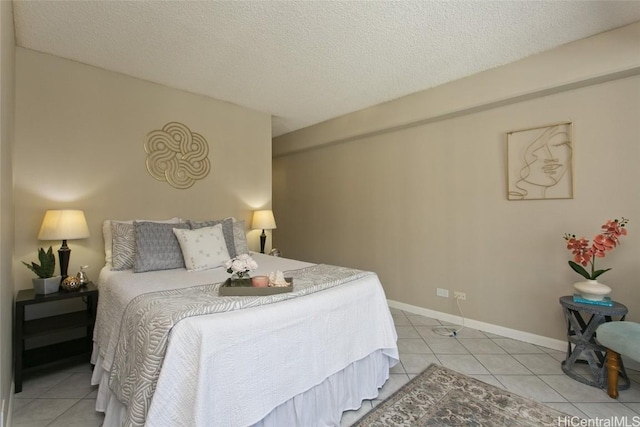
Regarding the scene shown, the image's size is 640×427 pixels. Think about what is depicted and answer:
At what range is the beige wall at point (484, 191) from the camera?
240 cm

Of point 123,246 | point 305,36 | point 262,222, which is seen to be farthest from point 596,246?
point 123,246

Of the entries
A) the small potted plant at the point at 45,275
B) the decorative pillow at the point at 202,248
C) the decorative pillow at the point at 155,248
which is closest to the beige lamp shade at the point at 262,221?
the decorative pillow at the point at 202,248

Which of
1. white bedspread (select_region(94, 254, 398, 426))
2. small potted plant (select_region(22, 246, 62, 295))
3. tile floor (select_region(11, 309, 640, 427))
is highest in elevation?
small potted plant (select_region(22, 246, 62, 295))

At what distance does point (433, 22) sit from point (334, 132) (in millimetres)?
2272

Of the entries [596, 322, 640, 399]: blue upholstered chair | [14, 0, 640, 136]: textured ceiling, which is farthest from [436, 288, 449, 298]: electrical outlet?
[14, 0, 640, 136]: textured ceiling

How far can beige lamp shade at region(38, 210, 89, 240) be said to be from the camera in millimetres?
2311

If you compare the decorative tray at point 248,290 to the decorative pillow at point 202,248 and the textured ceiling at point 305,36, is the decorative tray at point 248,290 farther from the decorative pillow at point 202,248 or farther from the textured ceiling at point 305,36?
the textured ceiling at point 305,36

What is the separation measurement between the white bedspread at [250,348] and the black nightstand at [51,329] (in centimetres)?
24

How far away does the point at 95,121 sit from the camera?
2.79 meters

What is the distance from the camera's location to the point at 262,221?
3846mm

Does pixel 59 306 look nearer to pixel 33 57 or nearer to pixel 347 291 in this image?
pixel 33 57

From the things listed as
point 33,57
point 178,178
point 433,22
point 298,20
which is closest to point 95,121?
point 33,57

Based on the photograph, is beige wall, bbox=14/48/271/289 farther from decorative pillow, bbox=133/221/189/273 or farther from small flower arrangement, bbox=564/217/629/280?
A: small flower arrangement, bbox=564/217/629/280

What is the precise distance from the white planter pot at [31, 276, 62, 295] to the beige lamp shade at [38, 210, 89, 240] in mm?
315
